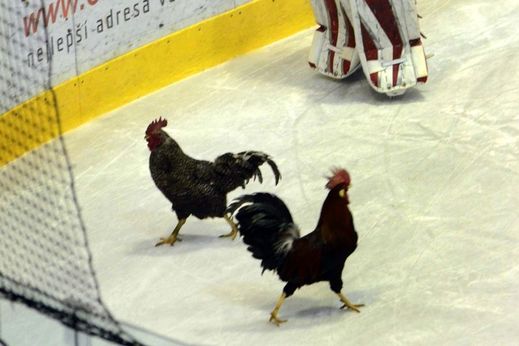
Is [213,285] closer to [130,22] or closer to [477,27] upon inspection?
[130,22]

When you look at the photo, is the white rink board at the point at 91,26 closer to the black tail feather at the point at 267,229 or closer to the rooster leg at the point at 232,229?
the rooster leg at the point at 232,229

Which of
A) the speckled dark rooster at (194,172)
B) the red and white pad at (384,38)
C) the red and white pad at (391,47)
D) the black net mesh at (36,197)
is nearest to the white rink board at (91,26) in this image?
the black net mesh at (36,197)

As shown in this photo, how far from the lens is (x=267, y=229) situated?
4.84 m

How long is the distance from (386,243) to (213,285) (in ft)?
2.49

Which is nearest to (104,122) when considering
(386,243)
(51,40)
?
(51,40)

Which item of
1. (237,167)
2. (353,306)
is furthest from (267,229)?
(237,167)

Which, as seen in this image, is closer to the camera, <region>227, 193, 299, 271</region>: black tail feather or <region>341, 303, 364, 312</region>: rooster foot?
<region>227, 193, 299, 271</region>: black tail feather

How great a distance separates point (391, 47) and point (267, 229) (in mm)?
2179

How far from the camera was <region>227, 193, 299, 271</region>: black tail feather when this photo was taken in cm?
484

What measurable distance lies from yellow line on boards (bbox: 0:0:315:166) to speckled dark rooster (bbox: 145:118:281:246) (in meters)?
1.02

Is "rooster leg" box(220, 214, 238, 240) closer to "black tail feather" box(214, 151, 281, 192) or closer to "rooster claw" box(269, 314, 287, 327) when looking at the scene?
"black tail feather" box(214, 151, 281, 192)

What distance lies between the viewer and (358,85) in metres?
7.11

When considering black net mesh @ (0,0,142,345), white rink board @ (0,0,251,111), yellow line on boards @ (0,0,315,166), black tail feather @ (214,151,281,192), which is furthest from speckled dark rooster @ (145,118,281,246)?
white rink board @ (0,0,251,111)

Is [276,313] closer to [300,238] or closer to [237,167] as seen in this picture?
[300,238]
